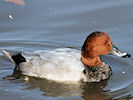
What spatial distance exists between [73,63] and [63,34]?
6.14ft

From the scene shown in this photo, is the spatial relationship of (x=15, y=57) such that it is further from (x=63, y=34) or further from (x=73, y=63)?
(x=63, y=34)

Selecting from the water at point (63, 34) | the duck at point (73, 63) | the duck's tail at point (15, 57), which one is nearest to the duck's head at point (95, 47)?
the duck at point (73, 63)

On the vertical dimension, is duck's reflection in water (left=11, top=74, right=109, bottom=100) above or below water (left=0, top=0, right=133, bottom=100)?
below

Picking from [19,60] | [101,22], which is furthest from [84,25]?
[19,60]

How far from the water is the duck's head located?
0.51 metres

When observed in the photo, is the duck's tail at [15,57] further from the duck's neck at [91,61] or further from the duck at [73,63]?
the duck's neck at [91,61]

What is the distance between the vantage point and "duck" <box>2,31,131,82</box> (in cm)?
656

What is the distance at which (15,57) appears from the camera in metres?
7.04

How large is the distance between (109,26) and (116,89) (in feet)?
8.59

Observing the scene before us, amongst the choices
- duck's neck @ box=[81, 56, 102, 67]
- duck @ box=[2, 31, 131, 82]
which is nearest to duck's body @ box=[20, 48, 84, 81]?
duck @ box=[2, 31, 131, 82]

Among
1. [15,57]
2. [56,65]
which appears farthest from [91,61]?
[15,57]

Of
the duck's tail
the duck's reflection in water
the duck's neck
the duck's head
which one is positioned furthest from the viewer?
the duck's tail

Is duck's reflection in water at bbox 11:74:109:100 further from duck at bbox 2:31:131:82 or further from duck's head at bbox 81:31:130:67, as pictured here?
duck's head at bbox 81:31:130:67

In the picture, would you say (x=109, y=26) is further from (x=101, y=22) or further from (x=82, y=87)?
(x=82, y=87)
